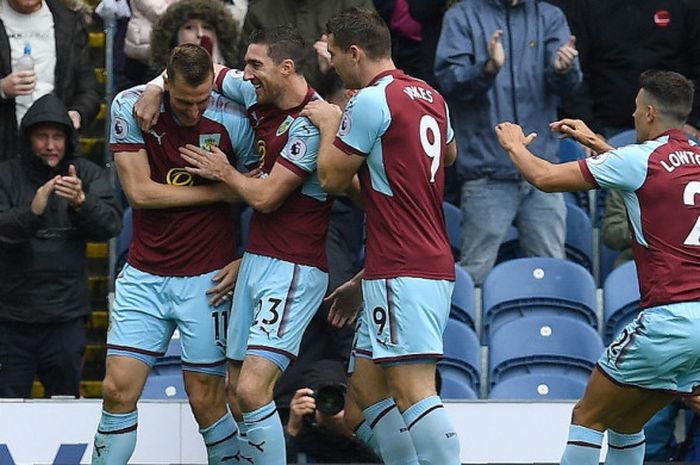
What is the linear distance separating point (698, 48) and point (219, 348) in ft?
16.3

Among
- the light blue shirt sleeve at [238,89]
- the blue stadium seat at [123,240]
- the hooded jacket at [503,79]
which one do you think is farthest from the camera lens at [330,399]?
the blue stadium seat at [123,240]

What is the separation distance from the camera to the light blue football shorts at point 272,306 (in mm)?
8320

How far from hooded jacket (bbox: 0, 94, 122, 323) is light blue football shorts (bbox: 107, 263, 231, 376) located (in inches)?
69.7

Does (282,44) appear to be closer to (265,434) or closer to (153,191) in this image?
(153,191)

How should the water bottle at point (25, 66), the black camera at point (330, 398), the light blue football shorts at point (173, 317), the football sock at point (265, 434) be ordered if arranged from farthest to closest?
1. the water bottle at point (25, 66)
2. the black camera at point (330, 398)
3. the light blue football shorts at point (173, 317)
4. the football sock at point (265, 434)

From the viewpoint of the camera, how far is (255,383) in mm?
8211

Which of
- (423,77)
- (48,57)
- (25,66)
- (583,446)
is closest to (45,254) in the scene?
(25,66)

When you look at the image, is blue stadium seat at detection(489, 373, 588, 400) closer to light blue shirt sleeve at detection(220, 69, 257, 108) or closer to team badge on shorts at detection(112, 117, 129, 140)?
light blue shirt sleeve at detection(220, 69, 257, 108)

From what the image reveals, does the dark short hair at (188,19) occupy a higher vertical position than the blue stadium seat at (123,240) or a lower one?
higher

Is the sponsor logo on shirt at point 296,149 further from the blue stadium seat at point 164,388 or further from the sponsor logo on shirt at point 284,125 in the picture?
the blue stadium seat at point 164,388

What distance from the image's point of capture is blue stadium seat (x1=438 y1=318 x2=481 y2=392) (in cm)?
1030

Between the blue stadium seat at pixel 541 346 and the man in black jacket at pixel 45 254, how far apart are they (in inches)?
97.6

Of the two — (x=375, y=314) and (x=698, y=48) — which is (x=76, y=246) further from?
(x=698, y=48)

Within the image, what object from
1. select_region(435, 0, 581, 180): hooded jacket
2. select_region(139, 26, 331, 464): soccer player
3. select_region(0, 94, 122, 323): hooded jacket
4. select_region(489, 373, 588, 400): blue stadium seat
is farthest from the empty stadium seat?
select_region(139, 26, 331, 464): soccer player
